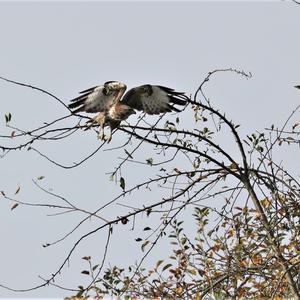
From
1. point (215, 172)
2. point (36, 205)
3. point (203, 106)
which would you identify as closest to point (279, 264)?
point (215, 172)

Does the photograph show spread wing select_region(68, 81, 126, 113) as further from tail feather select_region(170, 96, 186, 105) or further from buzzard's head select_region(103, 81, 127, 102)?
tail feather select_region(170, 96, 186, 105)

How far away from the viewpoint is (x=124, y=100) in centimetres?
597

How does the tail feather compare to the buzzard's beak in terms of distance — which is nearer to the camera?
the tail feather

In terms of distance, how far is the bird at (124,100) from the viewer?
5.64m

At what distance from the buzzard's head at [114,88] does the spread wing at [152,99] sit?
0.26ft

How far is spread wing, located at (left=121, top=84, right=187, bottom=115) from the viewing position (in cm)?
577

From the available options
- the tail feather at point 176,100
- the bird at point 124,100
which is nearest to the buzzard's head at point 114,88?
the bird at point 124,100

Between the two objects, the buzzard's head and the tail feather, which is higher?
the buzzard's head

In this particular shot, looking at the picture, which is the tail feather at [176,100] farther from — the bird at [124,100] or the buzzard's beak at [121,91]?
the buzzard's beak at [121,91]

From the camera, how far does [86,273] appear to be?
4.54 meters

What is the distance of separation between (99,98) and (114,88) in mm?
228

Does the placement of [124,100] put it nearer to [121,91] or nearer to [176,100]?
[121,91]

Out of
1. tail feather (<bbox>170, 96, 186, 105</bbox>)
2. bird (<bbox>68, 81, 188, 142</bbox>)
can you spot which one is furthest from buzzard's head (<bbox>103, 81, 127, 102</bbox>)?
tail feather (<bbox>170, 96, 186, 105</bbox>)

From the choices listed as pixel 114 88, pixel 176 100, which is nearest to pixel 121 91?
pixel 114 88
